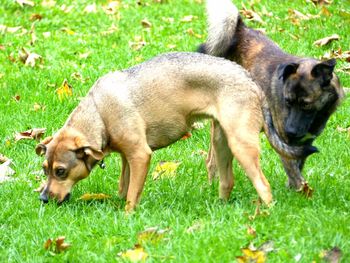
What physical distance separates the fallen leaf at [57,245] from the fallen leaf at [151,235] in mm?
532

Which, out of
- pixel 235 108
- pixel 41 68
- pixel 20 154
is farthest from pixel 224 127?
pixel 41 68

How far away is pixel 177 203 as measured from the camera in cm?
662

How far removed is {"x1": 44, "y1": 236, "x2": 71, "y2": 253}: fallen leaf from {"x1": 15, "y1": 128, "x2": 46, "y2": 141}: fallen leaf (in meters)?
3.06

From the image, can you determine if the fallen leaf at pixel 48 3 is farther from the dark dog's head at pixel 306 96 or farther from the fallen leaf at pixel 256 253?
the fallen leaf at pixel 256 253

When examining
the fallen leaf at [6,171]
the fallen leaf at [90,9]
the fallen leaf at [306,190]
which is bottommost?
the fallen leaf at [90,9]

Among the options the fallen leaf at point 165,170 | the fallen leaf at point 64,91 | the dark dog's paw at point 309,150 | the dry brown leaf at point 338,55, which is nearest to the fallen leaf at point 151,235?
the dark dog's paw at point 309,150

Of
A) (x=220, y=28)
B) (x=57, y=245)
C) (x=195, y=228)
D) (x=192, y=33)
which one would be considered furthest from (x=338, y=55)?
(x=57, y=245)

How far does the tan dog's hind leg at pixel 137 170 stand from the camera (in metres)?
6.67

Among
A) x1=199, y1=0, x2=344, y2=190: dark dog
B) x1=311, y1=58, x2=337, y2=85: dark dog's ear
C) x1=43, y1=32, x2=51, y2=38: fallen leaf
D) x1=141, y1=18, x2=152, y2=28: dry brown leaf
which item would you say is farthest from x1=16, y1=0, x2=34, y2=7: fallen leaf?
x1=311, y1=58, x2=337, y2=85: dark dog's ear

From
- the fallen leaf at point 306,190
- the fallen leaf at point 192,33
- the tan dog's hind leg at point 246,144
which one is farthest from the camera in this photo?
the fallen leaf at point 192,33

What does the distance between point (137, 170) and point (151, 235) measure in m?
1.06

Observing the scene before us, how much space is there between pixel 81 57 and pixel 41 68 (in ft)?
Result: 2.15

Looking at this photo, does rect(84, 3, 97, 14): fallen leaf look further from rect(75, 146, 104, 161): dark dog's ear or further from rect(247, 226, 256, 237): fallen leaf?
rect(247, 226, 256, 237): fallen leaf

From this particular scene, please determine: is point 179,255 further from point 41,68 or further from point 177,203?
point 41,68
